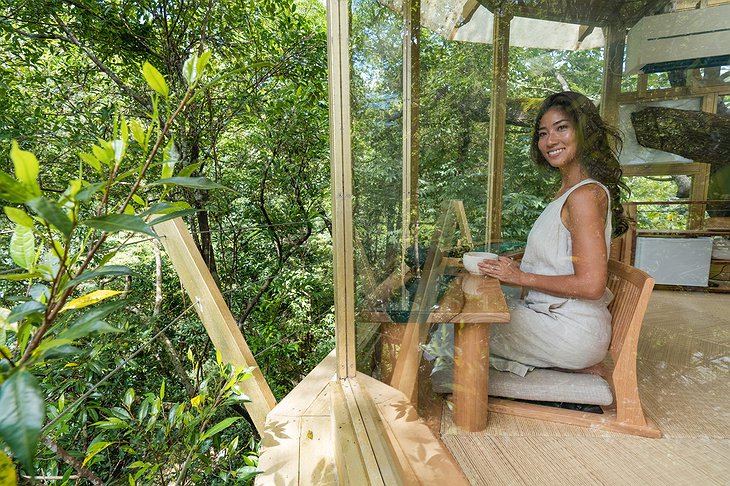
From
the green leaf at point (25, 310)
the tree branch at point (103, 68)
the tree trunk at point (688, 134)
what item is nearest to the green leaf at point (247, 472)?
the green leaf at point (25, 310)

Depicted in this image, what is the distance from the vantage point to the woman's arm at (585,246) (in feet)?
2.56

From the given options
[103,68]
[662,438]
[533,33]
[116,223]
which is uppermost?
[103,68]

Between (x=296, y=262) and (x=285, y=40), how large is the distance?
5.13 feet

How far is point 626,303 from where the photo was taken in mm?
774

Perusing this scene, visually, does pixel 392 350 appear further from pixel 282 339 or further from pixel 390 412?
pixel 282 339

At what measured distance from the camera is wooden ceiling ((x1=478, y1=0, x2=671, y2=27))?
928mm

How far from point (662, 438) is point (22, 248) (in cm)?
87

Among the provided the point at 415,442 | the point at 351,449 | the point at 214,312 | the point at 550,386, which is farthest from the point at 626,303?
the point at 214,312

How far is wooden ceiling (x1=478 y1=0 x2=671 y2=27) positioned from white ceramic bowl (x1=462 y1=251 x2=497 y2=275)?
0.69 metres

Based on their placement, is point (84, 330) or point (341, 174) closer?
point (84, 330)

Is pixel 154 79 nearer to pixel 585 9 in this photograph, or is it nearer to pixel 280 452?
pixel 280 452

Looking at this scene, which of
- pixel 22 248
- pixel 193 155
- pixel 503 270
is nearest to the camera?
pixel 22 248

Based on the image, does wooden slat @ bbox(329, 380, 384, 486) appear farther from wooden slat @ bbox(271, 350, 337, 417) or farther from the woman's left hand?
the woman's left hand

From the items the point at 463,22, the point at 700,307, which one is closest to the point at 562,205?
the point at 700,307
